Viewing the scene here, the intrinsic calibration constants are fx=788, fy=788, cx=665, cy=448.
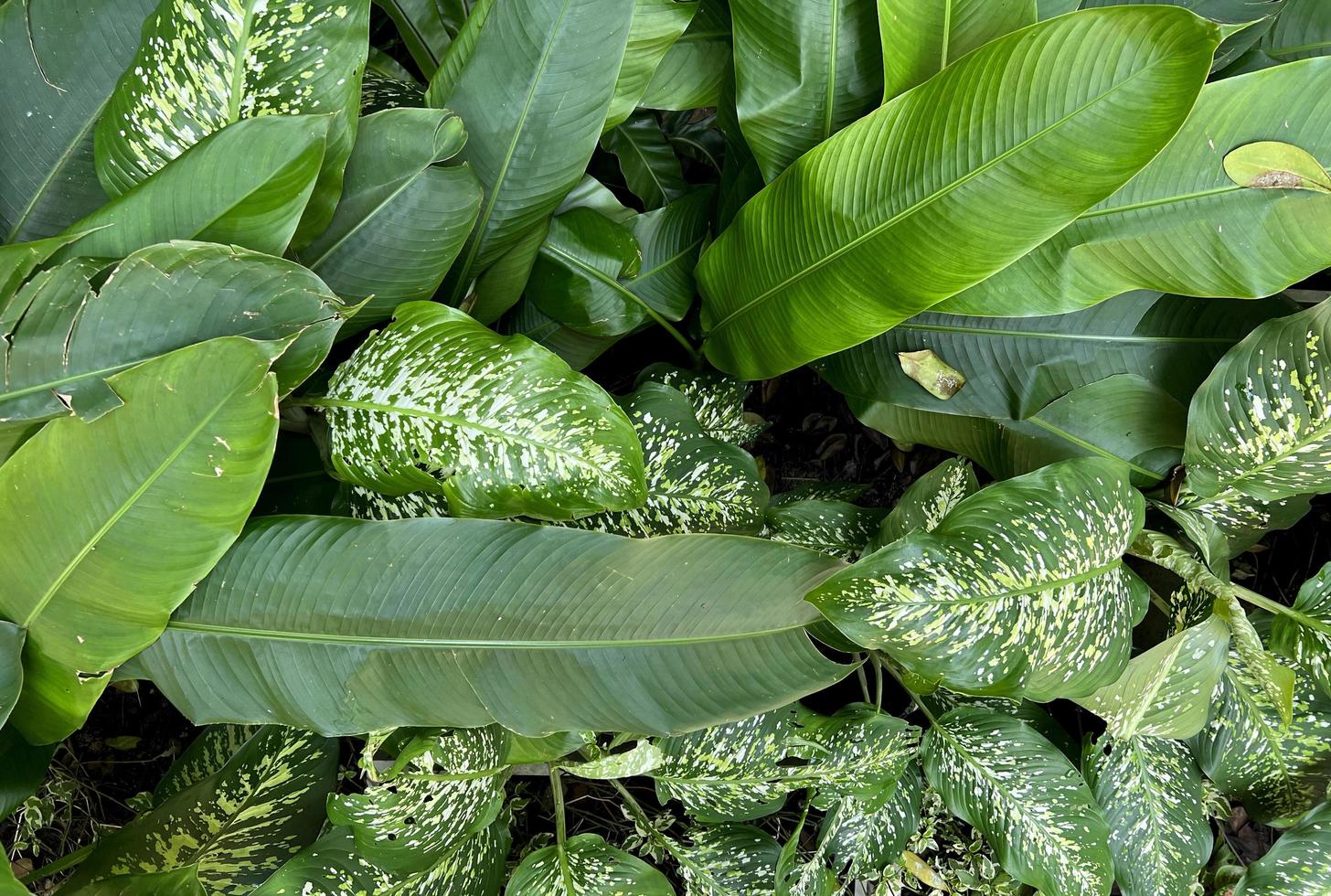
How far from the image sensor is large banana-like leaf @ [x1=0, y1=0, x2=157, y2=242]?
0.92 m

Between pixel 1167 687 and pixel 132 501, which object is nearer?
pixel 132 501

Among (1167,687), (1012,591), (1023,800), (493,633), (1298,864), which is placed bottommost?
(1298,864)

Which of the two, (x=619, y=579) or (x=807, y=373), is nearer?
(x=619, y=579)

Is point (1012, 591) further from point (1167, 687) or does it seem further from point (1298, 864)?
point (1298, 864)

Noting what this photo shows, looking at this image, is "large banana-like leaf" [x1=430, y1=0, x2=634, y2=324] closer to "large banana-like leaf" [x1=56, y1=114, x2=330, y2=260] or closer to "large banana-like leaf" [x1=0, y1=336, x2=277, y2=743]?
"large banana-like leaf" [x1=56, y1=114, x2=330, y2=260]

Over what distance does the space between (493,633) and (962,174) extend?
2.34 feet

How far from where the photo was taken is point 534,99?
95 cm

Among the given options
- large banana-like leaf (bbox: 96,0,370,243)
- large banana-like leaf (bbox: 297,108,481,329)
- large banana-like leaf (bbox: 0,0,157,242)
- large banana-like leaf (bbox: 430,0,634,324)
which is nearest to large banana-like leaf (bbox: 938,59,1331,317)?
large banana-like leaf (bbox: 430,0,634,324)

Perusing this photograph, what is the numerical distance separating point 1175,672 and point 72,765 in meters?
1.66

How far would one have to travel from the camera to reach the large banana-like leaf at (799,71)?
99 centimetres

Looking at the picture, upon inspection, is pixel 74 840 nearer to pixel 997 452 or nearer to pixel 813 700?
pixel 813 700

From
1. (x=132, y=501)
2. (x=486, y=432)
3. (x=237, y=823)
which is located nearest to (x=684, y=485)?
(x=486, y=432)

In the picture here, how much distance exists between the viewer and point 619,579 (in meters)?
0.85

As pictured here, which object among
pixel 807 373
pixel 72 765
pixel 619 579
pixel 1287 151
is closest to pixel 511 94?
pixel 619 579
